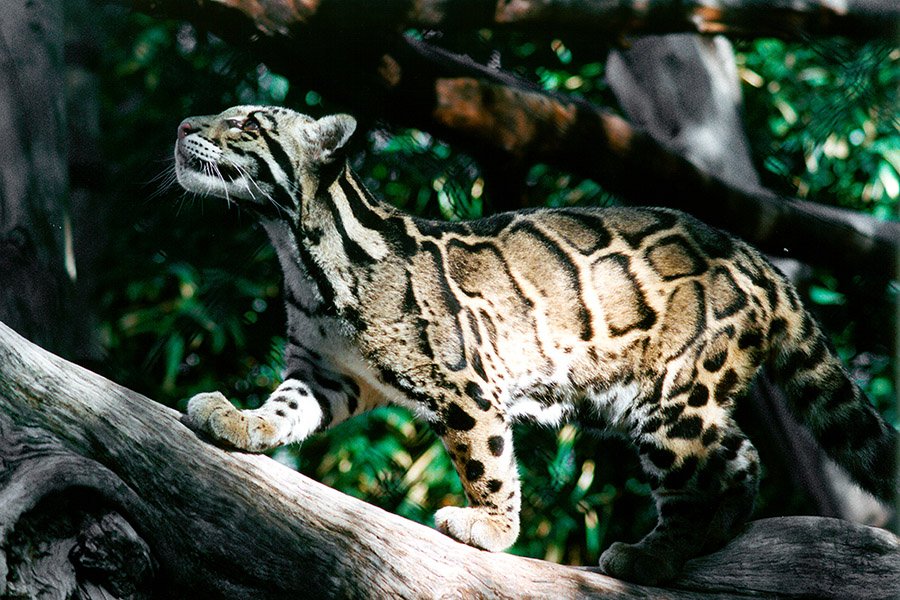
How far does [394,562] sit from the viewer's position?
2211 mm

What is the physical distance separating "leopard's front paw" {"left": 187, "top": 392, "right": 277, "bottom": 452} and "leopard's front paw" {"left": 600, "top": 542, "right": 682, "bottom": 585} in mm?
873

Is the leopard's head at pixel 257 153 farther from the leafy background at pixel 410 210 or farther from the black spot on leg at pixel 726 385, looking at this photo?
the black spot on leg at pixel 726 385

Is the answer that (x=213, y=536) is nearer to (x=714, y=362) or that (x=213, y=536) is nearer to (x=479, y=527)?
(x=479, y=527)

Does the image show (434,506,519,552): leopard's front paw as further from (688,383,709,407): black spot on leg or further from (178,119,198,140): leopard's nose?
(178,119,198,140): leopard's nose

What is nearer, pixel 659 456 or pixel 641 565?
pixel 641 565

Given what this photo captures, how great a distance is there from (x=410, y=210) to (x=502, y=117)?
41.0 inches

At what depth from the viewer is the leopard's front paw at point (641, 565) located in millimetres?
→ 2412

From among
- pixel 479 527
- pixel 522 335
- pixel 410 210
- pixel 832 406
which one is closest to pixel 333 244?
pixel 522 335

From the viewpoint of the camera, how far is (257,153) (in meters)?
2.45

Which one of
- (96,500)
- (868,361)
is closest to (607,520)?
(868,361)

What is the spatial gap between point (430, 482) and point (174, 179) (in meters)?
2.79

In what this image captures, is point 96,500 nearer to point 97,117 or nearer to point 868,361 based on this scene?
point 97,117

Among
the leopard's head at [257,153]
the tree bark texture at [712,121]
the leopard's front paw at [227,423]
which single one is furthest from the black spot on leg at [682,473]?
the tree bark texture at [712,121]

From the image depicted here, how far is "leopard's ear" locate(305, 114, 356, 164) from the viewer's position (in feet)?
8.05
